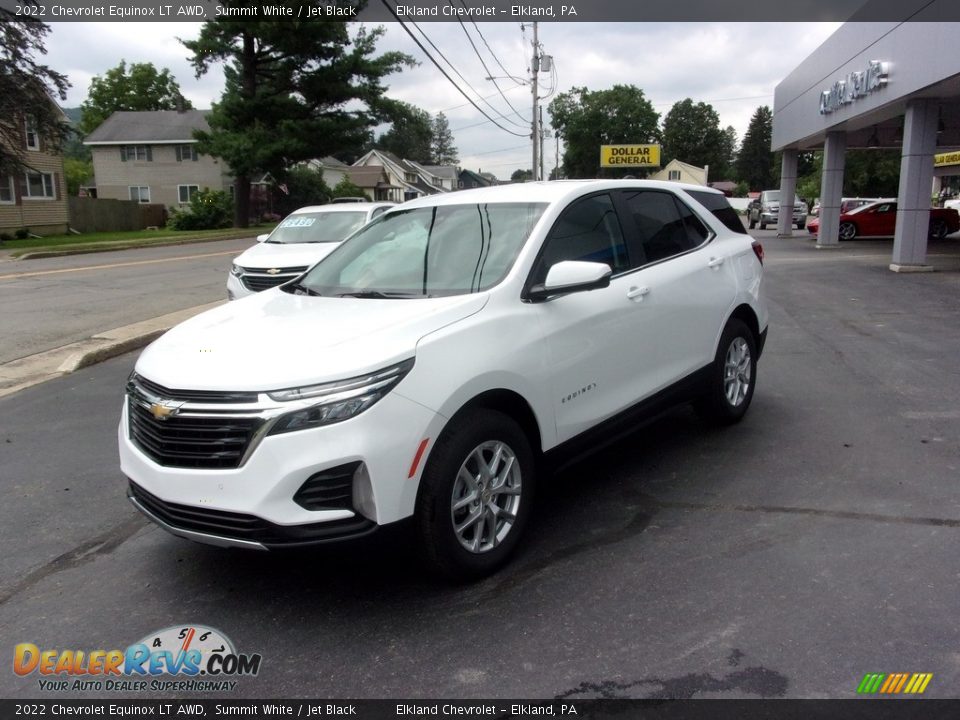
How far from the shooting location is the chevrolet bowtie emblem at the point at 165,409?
10.8ft

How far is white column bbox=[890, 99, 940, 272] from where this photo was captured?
54.4 ft

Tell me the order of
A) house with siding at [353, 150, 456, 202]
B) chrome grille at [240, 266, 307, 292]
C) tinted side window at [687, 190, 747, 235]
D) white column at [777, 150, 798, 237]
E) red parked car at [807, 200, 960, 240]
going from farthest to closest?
1. house with siding at [353, 150, 456, 202]
2. white column at [777, 150, 798, 237]
3. red parked car at [807, 200, 960, 240]
4. chrome grille at [240, 266, 307, 292]
5. tinted side window at [687, 190, 747, 235]

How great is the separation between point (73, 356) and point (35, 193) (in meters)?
36.1

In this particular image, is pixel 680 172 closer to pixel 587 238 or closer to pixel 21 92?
pixel 21 92

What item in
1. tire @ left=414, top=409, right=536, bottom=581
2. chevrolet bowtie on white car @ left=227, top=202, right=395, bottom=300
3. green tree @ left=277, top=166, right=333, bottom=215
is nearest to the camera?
tire @ left=414, top=409, right=536, bottom=581

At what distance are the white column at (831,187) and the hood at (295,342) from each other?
23976 millimetres

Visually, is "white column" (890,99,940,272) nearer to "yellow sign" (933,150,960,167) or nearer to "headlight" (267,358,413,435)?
"headlight" (267,358,413,435)

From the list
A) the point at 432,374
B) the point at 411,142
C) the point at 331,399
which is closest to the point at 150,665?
the point at 331,399

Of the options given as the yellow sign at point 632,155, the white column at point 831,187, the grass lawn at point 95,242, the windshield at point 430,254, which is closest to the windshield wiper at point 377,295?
the windshield at point 430,254

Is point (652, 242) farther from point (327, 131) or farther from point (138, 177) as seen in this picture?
point (138, 177)

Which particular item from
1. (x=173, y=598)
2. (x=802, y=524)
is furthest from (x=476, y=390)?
(x=802, y=524)

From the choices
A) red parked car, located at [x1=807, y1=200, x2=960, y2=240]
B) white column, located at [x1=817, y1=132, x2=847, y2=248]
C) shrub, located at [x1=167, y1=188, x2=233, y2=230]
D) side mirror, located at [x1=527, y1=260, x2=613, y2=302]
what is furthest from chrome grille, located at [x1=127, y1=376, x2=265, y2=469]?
shrub, located at [x1=167, y1=188, x2=233, y2=230]

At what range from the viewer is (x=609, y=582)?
3672 millimetres

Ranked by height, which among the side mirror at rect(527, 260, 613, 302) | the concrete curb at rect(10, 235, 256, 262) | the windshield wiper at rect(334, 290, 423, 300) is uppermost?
the side mirror at rect(527, 260, 613, 302)
